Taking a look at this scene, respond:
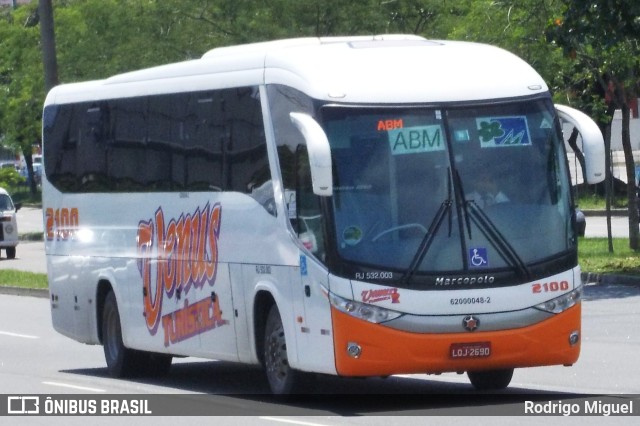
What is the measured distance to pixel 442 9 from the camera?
35219mm

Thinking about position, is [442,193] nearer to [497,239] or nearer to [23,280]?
[497,239]

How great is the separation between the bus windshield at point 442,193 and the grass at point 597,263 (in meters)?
13.3

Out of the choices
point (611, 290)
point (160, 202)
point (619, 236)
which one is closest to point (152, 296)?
point (160, 202)

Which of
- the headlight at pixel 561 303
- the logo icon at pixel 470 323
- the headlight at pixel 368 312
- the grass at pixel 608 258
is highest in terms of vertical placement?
the headlight at pixel 368 312

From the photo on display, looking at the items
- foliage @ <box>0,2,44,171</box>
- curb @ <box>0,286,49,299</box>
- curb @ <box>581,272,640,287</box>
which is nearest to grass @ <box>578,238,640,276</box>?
curb @ <box>581,272,640,287</box>

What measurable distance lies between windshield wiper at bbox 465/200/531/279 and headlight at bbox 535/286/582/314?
0.91ft

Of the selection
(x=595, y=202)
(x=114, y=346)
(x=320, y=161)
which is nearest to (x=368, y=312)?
(x=320, y=161)

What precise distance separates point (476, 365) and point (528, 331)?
1.69 ft

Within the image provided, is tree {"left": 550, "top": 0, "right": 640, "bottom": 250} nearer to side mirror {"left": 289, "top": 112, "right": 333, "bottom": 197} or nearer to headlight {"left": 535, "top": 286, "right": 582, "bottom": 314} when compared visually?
headlight {"left": 535, "top": 286, "right": 582, "bottom": 314}

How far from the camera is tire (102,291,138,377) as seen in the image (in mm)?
16500

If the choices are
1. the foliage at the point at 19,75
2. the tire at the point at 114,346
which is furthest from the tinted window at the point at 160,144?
the foliage at the point at 19,75

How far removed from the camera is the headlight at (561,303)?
11938mm

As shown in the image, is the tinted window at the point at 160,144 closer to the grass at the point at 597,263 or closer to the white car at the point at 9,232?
the grass at the point at 597,263

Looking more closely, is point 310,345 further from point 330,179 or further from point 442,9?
point 442,9
